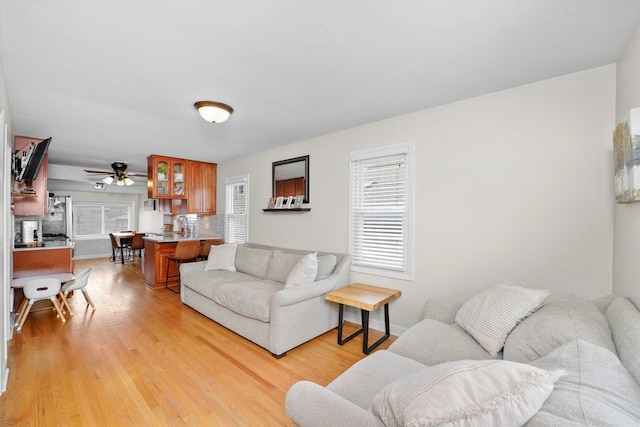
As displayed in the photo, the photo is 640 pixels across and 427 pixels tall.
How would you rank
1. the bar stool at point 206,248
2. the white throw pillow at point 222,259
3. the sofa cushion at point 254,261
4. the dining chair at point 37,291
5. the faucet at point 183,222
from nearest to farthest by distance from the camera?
1. the dining chair at point 37,291
2. the sofa cushion at point 254,261
3. the white throw pillow at point 222,259
4. the bar stool at point 206,248
5. the faucet at point 183,222

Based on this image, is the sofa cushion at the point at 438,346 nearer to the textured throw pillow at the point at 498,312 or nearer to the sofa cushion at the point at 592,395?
the textured throw pillow at the point at 498,312

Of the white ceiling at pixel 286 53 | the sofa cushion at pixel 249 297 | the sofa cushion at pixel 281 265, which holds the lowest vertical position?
the sofa cushion at pixel 249 297

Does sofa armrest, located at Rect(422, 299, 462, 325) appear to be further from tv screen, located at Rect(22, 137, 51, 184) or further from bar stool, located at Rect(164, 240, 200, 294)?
tv screen, located at Rect(22, 137, 51, 184)

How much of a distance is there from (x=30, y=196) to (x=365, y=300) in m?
A: 4.62

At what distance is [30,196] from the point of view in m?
3.71

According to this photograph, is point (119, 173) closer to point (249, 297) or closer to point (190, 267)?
point (190, 267)

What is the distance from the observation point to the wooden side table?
259 centimetres

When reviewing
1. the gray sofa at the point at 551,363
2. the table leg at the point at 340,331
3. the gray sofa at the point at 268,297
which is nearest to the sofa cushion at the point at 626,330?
the gray sofa at the point at 551,363

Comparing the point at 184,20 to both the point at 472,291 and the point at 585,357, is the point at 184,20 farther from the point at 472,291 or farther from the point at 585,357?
the point at 472,291

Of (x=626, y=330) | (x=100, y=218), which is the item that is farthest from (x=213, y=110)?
(x=100, y=218)

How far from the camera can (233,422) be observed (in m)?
1.78

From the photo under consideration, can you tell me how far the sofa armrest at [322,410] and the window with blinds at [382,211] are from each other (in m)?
1.99

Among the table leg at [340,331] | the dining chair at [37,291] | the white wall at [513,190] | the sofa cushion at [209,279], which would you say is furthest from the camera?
the sofa cushion at [209,279]

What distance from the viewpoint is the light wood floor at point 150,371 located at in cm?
184
